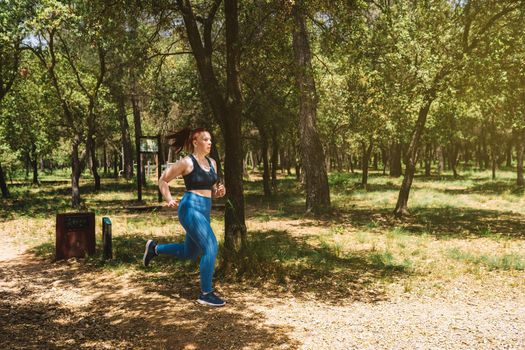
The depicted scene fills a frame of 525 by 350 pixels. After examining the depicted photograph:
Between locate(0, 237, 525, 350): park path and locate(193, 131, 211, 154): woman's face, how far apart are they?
2.17 metres

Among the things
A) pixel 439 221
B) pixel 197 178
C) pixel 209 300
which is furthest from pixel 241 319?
pixel 439 221

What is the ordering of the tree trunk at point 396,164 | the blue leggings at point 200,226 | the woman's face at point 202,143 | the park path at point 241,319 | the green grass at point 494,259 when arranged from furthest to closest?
the tree trunk at point 396,164, the green grass at point 494,259, the woman's face at point 202,143, the blue leggings at point 200,226, the park path at point 241,319

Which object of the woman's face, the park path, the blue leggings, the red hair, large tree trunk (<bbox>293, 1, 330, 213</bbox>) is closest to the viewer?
the park path

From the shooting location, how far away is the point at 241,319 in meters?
5.48

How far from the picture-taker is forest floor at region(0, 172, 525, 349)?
4.90 metres

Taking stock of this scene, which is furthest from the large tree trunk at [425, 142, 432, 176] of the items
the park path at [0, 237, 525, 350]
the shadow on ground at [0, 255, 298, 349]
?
the shadow on ground at [0, 255, 298, 349]

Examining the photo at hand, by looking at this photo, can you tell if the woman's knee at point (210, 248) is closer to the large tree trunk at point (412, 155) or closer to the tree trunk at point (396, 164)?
the large tree trunk at point (412, 155)

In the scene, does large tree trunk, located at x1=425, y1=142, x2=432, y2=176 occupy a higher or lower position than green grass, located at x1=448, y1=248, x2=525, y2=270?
higher

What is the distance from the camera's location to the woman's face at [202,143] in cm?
569

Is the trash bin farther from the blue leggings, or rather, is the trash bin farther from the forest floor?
the blue leggings

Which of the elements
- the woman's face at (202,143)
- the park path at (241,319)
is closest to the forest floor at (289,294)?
the park path at (241,319)

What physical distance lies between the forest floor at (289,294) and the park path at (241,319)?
0.02m

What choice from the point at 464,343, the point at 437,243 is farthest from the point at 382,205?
the point at 464,343

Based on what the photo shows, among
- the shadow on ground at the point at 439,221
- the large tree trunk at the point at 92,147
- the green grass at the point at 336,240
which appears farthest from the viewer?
the large tree trunk at the point at 92,147
